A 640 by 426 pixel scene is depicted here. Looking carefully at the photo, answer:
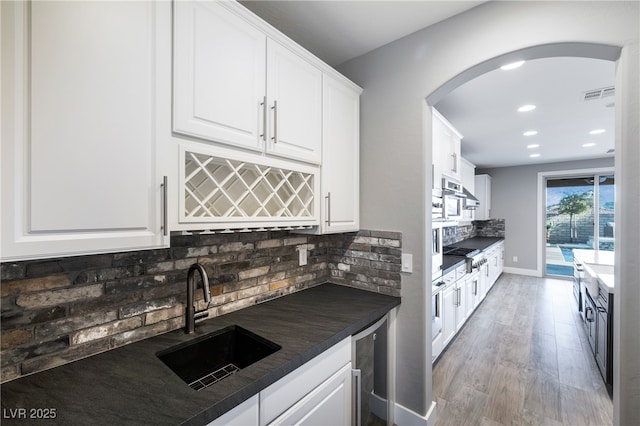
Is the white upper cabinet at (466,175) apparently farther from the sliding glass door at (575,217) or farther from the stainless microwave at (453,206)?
the sliding glass door at (575,217)

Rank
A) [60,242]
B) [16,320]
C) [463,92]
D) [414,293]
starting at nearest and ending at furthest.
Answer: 1. [60,242]
2. [16,320]
3. [414,293]
4. [463,92]

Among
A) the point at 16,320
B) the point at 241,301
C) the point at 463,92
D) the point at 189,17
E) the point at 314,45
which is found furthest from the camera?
the point at 463,92

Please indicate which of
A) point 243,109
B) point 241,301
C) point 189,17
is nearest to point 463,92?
point 243,109

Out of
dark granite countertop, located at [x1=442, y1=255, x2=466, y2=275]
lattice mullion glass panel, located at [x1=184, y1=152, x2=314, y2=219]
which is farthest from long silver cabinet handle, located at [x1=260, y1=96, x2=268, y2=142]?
dark granite countertop, located at [x1=442, y1=255, x2=466, y2=275]

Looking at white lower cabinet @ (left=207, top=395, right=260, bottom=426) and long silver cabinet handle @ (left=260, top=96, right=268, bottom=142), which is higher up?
long silver cabinet handle @ (left=260, top=96, right=268, bottom=142)

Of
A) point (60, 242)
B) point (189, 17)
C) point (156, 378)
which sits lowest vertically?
point (156, 378)

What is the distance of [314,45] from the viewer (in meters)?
2.00

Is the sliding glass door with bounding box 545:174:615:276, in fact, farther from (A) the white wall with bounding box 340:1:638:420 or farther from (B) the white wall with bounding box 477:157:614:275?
(A) the white wall with bounding box 340:1:638:420

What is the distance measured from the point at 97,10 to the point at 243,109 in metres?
0.58

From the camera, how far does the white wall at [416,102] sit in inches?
57.8

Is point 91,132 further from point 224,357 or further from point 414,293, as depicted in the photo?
point 414,293

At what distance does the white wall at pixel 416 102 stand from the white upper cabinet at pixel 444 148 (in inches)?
31.9

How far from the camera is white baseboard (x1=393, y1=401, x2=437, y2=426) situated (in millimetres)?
1867

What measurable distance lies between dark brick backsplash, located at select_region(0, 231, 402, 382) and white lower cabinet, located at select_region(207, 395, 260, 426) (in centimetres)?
63
